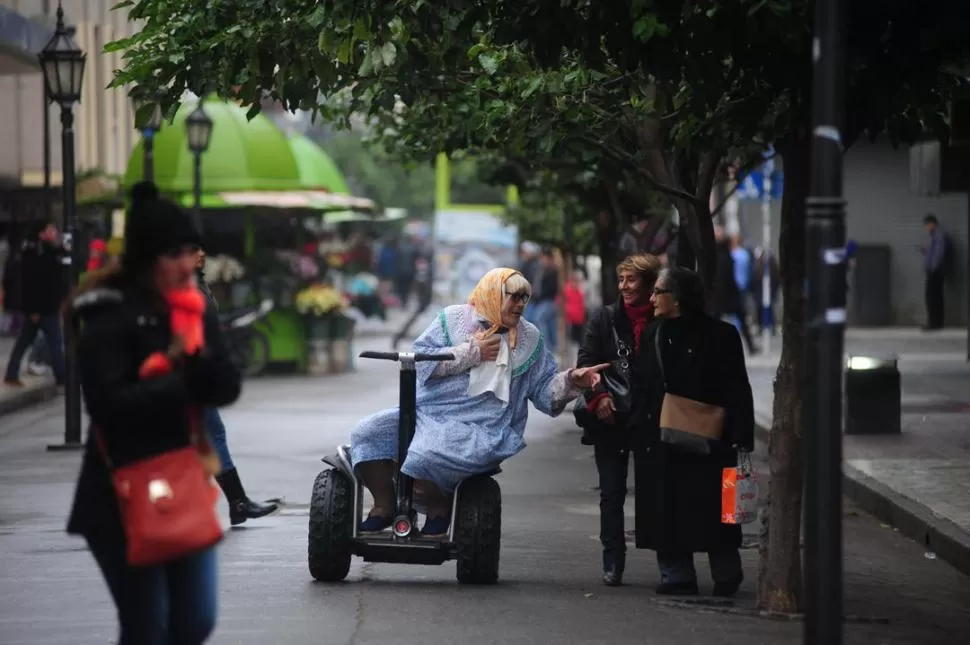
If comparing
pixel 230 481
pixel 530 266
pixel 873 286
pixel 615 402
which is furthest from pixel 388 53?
pixel 873 286

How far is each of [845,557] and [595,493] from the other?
3.33 meters

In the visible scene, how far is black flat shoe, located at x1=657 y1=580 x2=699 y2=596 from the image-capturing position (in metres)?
9.48

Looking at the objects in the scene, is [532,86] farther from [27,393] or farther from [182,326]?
[27,393]

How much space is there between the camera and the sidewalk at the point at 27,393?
21.1m

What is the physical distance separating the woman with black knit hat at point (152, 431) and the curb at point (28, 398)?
1574cm

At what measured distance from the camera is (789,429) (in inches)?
355

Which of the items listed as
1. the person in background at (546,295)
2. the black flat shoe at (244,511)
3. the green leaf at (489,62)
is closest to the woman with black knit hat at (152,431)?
the green leaf at (489,62)

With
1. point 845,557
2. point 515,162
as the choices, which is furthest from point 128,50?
point 515,162

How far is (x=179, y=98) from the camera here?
9.84 meters

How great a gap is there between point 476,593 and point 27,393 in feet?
45.1

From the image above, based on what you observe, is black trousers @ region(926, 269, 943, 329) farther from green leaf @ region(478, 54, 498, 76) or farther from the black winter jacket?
the black winter jacket

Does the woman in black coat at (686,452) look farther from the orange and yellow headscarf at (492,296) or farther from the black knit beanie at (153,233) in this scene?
the black knit beanie at (153,233)

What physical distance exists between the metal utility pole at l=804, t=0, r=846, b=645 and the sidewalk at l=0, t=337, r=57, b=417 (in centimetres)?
1563

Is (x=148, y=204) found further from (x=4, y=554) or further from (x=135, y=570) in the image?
(x=4, y=554)
